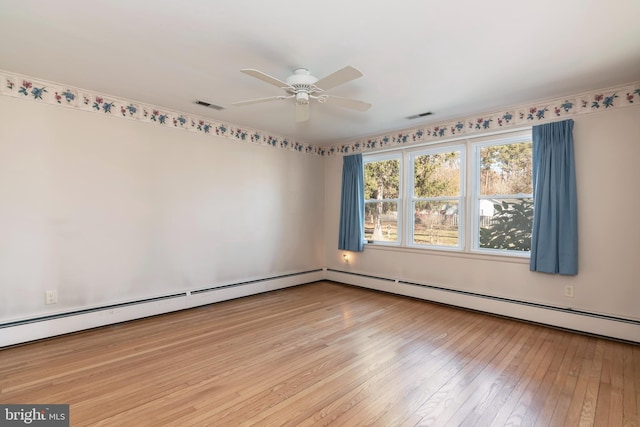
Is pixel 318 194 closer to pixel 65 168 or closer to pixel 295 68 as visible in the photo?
pixel 295 68

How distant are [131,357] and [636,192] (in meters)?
4.99

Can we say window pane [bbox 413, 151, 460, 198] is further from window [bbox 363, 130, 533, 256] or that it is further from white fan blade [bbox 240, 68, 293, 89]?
white fan blade [bbox 240, 68, 293, 89]

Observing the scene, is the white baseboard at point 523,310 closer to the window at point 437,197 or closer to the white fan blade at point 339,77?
the window at point 437,197

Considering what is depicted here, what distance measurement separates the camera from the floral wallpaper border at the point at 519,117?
3.16 meters

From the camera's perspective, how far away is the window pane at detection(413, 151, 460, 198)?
440 centimetres

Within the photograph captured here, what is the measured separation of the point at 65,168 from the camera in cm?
321

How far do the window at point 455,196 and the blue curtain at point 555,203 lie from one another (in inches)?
8.2

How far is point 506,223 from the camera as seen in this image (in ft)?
12.9

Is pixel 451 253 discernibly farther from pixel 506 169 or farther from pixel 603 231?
pixel 603 231

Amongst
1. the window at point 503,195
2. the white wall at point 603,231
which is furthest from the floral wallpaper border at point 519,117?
the window at point 503,195

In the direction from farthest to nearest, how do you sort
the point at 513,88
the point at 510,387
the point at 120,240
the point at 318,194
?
1. the point at 318,194
2. the point at 120,240
3. the point at 513,88
4. the point at 510,387

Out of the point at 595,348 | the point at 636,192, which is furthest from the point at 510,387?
the point at 636,192

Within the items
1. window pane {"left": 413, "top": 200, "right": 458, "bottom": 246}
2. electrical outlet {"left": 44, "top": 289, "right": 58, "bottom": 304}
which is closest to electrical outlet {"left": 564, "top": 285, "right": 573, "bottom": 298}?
window pane {"left": 413, "top": 200, "right": 458, "bottom": 246}

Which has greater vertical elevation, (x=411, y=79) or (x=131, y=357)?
(x=411, y=79)
